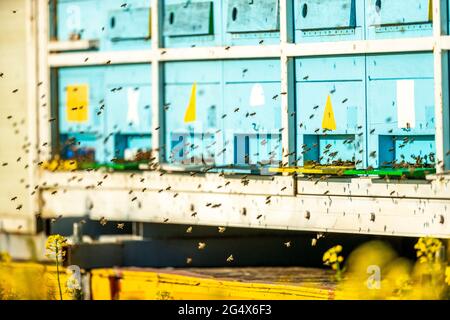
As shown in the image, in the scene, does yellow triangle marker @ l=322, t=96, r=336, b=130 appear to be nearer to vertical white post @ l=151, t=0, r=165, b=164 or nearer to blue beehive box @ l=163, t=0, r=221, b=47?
blue beehive box @ l=163, t=0, r=221, b=47

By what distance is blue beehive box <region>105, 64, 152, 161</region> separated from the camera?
14.1m

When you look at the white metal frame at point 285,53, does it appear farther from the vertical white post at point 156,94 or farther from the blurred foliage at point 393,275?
the blurred foliage at point 393,275

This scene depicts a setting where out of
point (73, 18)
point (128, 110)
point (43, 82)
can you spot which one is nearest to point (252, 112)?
point (128, 110)

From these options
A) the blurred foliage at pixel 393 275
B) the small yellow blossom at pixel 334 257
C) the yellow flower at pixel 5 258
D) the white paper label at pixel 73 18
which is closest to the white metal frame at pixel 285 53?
the white paper label at pixel 73 18

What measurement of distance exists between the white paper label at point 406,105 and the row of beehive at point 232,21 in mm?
469

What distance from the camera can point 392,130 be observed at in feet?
39.8

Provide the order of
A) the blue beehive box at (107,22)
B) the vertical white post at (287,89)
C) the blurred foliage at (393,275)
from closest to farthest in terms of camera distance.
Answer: the blurred foliage at (393,275)
the vertical white post at (287,89)
the blue beehive box at (107,22)

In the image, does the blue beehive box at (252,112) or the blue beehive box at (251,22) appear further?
the blue beehive box at (252,112)

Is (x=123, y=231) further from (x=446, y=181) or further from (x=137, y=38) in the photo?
(x=446, y=181)

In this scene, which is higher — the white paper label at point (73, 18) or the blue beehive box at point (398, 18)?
the white paper label at point (73, 18)

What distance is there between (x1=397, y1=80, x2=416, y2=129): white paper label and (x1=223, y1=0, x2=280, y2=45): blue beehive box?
1.48m

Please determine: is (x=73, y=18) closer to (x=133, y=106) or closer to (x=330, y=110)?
(x=133, y=106)

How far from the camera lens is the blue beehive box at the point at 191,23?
1334cm

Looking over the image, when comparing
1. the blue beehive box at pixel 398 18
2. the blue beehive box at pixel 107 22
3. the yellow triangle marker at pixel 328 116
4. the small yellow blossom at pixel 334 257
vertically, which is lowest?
the small yellow blossom at pixel 334 257
